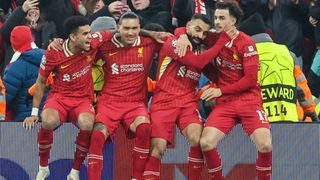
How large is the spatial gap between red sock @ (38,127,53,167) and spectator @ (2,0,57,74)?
108 inches

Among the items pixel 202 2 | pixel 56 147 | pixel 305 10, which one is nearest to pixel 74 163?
pixel 56 147

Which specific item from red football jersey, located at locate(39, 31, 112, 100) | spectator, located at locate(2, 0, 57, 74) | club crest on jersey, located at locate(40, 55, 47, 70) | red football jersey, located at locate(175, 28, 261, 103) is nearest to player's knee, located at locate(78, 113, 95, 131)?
red football jersey, located at locate(39, 31, 112, 100)

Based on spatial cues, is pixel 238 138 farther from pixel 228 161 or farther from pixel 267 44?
pixel 267 44

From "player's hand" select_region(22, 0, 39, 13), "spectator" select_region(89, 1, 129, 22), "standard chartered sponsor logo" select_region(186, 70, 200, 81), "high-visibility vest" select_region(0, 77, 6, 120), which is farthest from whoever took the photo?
"spectator" select_region(89, 1, 129, 22)

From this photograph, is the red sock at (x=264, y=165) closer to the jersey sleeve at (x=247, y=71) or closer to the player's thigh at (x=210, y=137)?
the player's thigh at (x=210, y=137)

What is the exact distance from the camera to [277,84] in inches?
509

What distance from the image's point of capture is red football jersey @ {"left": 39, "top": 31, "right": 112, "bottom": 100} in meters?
12.3

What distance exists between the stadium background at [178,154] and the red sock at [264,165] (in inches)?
16.0

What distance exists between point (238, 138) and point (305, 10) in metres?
3.96

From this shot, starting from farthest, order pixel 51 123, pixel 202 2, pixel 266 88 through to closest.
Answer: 1. pixel 202 2
2. pixel 266 88
3. pixel 51 123

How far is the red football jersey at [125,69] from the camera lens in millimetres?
12438

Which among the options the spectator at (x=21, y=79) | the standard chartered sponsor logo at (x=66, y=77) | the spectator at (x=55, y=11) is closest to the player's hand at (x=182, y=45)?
the standard chartered sponsor logo at (x=66, y=77)

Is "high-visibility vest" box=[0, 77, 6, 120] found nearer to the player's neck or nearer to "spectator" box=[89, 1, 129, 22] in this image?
the player's neck

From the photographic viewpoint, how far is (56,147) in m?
12.4
